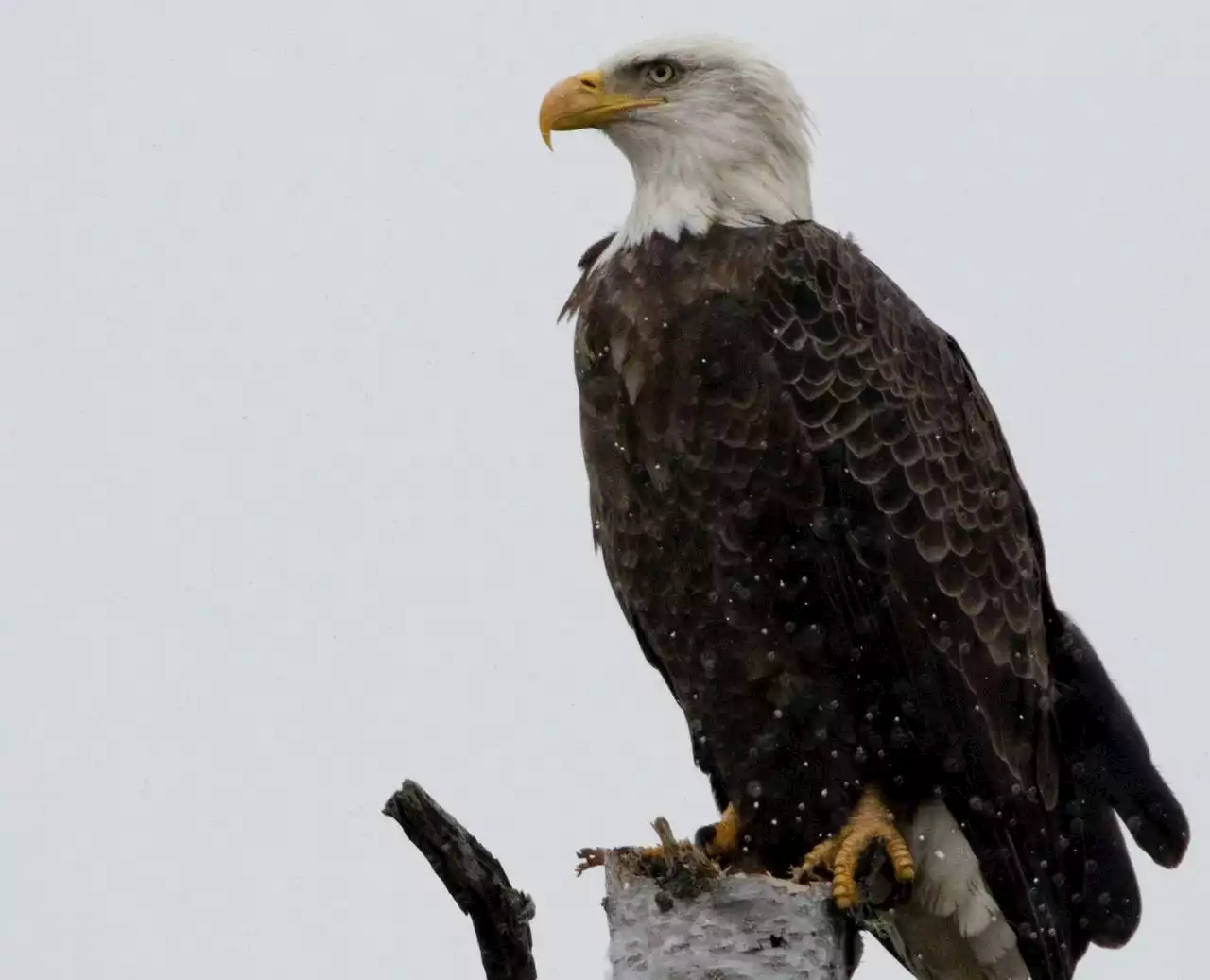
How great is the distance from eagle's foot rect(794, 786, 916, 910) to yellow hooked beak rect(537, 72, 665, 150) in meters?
2.29

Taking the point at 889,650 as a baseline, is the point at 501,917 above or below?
below

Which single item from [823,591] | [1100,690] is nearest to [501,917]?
[823,591]

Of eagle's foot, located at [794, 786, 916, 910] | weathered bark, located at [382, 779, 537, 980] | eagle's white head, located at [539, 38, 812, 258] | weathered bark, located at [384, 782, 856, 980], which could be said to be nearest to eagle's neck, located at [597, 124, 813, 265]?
eagle's white head, located at [539, 38, 812, 258]

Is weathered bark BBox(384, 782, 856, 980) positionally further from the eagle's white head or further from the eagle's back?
the eagle's white head

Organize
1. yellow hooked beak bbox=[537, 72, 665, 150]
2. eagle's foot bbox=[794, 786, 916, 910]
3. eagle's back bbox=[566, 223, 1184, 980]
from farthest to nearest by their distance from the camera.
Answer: yellow hooked beak bbox=[537, 72, 665, 150], eagle's back bbox=[566, 223, 1184, 980], eagle's foot bbox=[794, 786, 916, 910]

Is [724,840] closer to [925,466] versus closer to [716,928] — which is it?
[716,928]

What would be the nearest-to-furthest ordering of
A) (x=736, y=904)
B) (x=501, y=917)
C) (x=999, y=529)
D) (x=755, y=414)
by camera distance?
(x=501, y=917) → (x=736, y=904) → (x=755, y=414) → (x=999, y=529)

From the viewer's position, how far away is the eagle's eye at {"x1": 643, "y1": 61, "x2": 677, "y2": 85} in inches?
231

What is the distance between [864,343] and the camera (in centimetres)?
547

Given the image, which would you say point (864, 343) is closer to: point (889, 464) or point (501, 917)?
point (889, 464)

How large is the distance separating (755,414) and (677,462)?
273mm

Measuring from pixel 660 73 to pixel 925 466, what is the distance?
5.08 feet

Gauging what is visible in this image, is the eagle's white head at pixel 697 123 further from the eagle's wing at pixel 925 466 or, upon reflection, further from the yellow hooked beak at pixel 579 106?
the eagle's wing at pixel 925 466

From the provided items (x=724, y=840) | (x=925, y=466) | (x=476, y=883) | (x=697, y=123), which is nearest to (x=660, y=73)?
(x=697, y=123)
